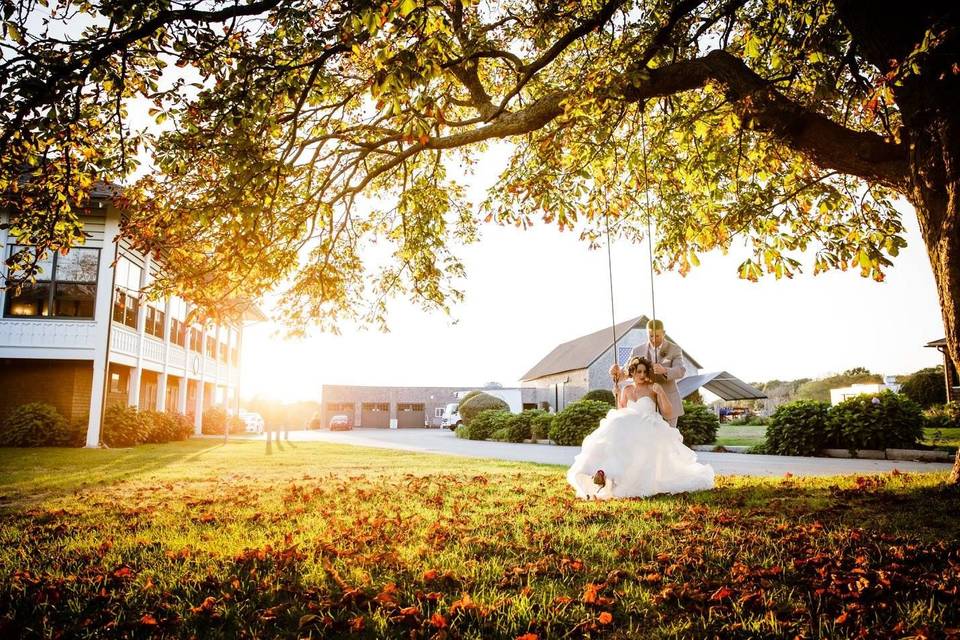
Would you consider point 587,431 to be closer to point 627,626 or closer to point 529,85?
point 529,85

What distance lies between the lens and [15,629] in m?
2.78

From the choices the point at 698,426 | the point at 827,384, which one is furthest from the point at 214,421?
the point at 827,384

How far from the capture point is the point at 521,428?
25.6 m

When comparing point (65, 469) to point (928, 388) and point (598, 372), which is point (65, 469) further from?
point (928, 388)

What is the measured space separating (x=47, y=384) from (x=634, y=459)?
757 inches

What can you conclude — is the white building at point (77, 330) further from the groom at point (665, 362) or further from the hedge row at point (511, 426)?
the hedge row at point (511, 426)

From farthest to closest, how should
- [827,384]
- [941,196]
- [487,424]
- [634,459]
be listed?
[827,384] < [487,424] < [634,459] < [941,196]

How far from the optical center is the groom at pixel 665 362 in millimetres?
7070

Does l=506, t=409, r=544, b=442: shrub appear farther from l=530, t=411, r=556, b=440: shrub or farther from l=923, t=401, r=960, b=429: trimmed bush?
l=923, t=401, r=960, b=429: trimmed bush

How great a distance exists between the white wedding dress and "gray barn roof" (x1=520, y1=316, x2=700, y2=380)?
93.3 feet

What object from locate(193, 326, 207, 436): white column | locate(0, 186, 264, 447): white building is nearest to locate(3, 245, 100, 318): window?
locate(0, 186, 264, 447): white building

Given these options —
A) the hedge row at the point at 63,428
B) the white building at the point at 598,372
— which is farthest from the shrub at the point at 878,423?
the hedge row at the point at 63,428

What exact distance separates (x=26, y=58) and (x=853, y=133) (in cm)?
788

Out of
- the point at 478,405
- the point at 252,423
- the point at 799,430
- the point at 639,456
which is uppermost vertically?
the point at 478,405
